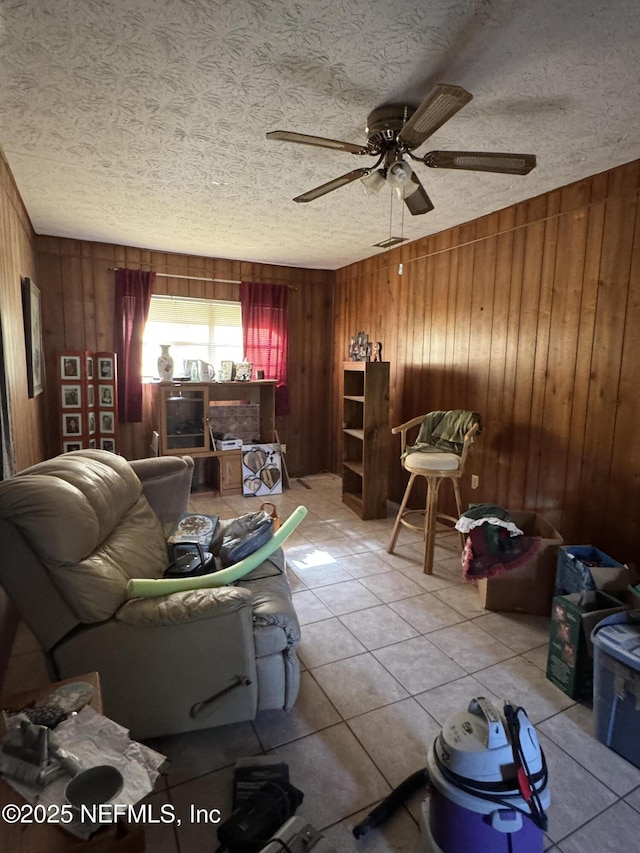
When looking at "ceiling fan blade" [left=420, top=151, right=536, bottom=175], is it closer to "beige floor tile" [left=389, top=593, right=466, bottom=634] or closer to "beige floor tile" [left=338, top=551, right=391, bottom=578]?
"beige floor tile" [left=389, top=593, right=466, bottom=634]

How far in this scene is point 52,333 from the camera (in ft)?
13.3

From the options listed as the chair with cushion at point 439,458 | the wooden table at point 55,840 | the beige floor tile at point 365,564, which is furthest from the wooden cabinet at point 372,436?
the wooden table at point 55,840

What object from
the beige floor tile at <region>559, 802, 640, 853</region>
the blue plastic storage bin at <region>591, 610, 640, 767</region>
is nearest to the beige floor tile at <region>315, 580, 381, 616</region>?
the blue plastic storage bin at <region>591, 610, 640, 767</region>

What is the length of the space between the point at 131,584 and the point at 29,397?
196 centimetres

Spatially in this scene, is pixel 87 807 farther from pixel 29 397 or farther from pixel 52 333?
pixel 52 333

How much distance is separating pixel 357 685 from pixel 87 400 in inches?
129

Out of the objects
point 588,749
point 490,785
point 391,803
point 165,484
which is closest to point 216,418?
point 165,484

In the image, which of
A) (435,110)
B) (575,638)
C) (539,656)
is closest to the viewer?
(435,110)

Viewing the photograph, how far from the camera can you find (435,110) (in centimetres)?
144

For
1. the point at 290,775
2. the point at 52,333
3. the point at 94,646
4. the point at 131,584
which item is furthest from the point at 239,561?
the point at 52,333

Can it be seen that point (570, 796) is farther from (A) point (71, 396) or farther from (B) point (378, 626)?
(A) point (71, 396)

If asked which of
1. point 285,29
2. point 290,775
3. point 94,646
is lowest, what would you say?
point 290,775

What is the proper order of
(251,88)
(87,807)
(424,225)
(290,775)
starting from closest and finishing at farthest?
(87,807)
(290,775)
(251,88)
(424,225)

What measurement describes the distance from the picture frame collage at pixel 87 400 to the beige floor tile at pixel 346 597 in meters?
2.54
